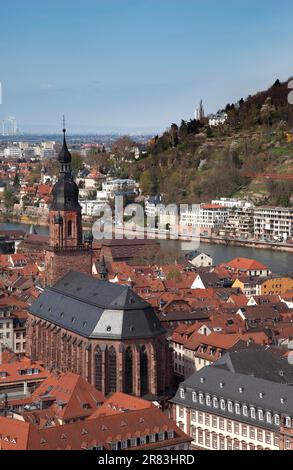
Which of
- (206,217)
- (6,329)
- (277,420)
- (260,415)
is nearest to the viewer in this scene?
(277,420)

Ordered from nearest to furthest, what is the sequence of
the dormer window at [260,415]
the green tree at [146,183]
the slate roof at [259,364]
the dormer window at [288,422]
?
the dormer window at [288,422]
the dormer window at [260,415]
the slate roof at [259,364]
the green tree at [146,183]

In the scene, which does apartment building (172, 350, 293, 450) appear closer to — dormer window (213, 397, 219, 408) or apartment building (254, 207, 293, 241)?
dormer window (213, 397, 219, 408)

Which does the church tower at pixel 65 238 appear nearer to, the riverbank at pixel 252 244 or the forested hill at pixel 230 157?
the riverbank at pixel 252 244

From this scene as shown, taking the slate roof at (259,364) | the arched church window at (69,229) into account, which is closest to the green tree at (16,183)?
the arched church window at (69,229)

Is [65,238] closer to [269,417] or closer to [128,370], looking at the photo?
[128,370]

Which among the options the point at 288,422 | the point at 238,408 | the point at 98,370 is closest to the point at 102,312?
the point at 98,370
